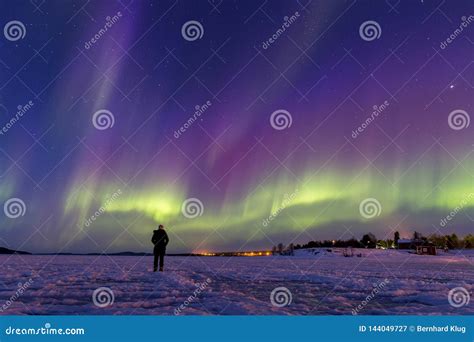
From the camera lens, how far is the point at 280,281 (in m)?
13.1

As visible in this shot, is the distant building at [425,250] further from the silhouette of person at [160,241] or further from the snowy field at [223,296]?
the silhouette of person at [160,241]

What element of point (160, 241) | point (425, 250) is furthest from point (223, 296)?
point (425, 250)

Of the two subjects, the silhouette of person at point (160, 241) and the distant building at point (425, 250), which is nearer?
the silhouette of person at point (160, 241)

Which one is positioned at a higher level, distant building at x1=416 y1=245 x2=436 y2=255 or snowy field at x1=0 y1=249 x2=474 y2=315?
distant building at x1=416 y1=245 x2=436 y2=255

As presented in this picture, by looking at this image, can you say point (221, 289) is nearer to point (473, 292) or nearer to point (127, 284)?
point (127, 284)

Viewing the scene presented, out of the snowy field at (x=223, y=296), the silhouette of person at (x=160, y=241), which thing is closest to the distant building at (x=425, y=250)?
the snowy field at (x=223, y=296)

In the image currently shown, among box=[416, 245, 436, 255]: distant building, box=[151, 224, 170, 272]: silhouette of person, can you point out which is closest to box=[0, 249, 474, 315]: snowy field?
box=[151, 224, 170, 272]: silhouette of person

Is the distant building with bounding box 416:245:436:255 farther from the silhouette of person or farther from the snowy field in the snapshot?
the silhouette of person

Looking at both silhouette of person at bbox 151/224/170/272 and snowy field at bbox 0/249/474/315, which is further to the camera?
silhouette of person at bbox 151/224/170/272

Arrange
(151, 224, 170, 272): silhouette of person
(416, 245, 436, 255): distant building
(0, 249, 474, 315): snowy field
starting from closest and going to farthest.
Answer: (0, 249, 474, 315): snowy field → (151, 224, 170, 272): silhouette of person → (416, 245, 436, 255): distant building

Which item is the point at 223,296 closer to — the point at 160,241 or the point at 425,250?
the point at 160,241

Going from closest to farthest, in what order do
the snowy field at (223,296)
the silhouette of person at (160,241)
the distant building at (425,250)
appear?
the snowy field at (223,296) < the silhouette of person at (160,241) < the distant building at (425,250)

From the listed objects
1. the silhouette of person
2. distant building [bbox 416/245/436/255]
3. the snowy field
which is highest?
distant building [bbox 416/245/436/255]
